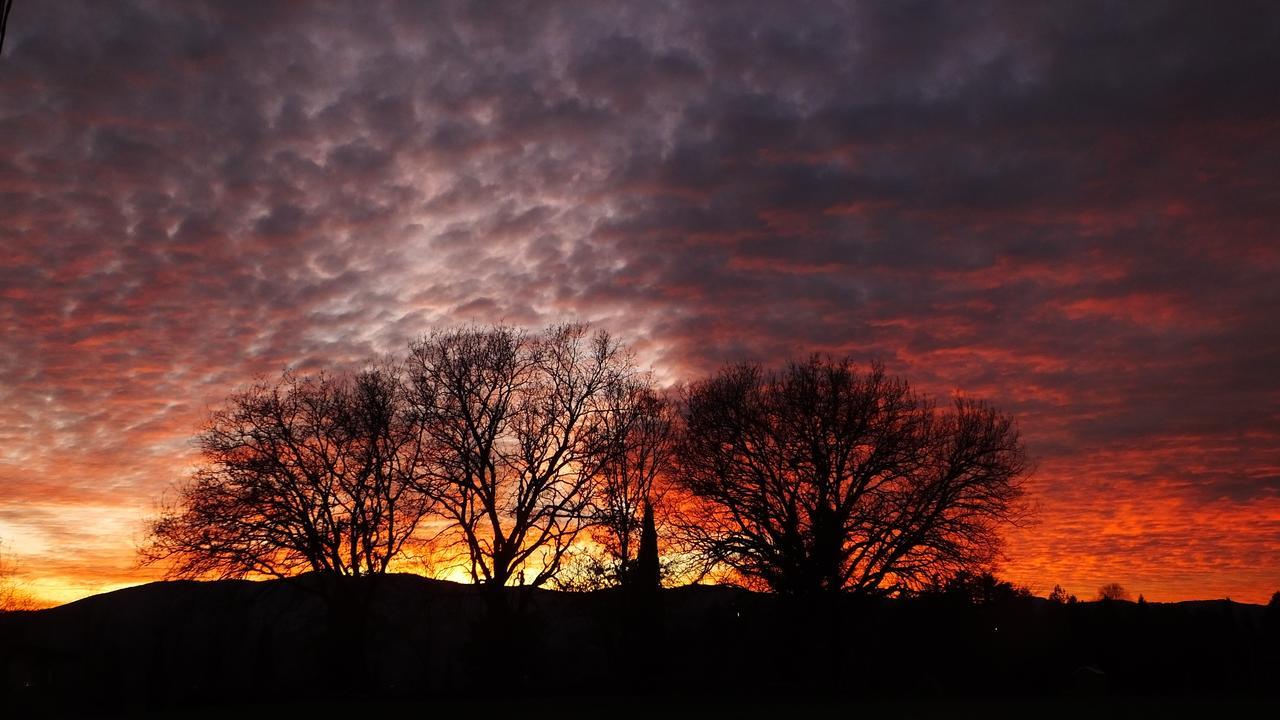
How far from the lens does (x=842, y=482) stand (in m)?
40.5

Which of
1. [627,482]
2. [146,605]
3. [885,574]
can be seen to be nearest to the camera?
[885,574]

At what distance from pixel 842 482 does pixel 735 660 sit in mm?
18391

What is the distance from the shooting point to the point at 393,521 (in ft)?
134

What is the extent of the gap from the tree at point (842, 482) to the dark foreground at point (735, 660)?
2376 mm

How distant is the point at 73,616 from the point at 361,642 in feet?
348

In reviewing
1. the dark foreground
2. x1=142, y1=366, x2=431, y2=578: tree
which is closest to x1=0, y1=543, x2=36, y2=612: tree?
the dark foreground

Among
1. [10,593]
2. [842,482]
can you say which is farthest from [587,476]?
[10,593]

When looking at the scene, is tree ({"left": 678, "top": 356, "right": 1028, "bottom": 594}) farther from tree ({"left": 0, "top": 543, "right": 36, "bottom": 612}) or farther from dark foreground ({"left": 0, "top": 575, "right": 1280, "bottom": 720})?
tree ({"left": 0, "top": 543, "right": 36, "bottom": 612})

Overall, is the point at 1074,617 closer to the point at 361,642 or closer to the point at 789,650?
the point at 789,650

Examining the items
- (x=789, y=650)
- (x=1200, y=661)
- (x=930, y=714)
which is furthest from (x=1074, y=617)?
(x=930, y=714)

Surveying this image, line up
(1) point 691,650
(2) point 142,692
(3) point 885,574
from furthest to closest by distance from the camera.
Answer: (2) point 142,692, (1) point 691,650, (3) point 885,574

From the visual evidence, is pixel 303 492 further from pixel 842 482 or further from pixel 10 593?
pixel 10 593

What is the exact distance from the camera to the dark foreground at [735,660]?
3184cm

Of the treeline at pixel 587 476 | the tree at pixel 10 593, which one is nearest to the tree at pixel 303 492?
the treeline at pixel 587 476
